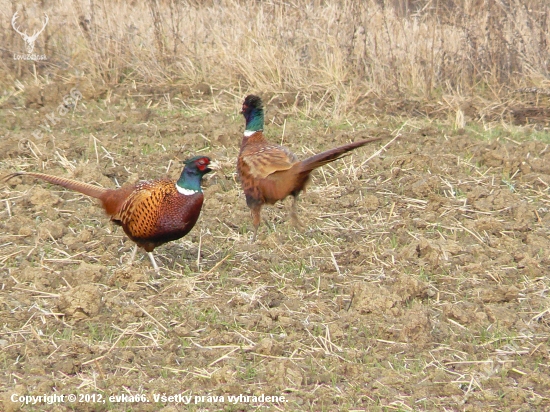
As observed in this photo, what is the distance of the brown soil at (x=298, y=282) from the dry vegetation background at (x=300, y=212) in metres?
0.01

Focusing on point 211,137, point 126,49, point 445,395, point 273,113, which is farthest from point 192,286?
point 126,49

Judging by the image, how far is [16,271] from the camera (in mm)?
4844

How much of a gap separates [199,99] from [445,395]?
5581 millimetres

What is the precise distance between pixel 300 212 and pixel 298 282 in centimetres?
117

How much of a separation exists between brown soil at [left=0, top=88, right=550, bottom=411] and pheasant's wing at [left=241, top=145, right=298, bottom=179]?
0.46m

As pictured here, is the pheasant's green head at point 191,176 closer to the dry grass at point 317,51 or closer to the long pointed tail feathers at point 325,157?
the long pointed tail feathers at point 325,157

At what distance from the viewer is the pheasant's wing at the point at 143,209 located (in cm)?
480

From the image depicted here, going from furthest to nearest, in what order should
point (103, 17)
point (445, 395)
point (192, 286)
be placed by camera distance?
point (103, 17) < point (192, 286) < point (445, 395)

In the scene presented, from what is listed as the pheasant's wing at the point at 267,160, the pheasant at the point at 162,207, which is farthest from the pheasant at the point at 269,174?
the pheasant at the point at 162,207

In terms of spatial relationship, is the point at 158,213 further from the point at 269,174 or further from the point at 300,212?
the point at 300,212

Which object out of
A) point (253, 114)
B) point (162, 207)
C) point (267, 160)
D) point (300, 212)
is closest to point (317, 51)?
point (253, 114)

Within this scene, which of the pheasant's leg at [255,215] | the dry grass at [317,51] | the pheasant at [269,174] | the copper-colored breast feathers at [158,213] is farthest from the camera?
the dry grass at [317,51]

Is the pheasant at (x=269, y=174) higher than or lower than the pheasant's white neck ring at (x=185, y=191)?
lower

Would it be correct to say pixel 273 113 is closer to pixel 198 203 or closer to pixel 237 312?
pixel 198 203
